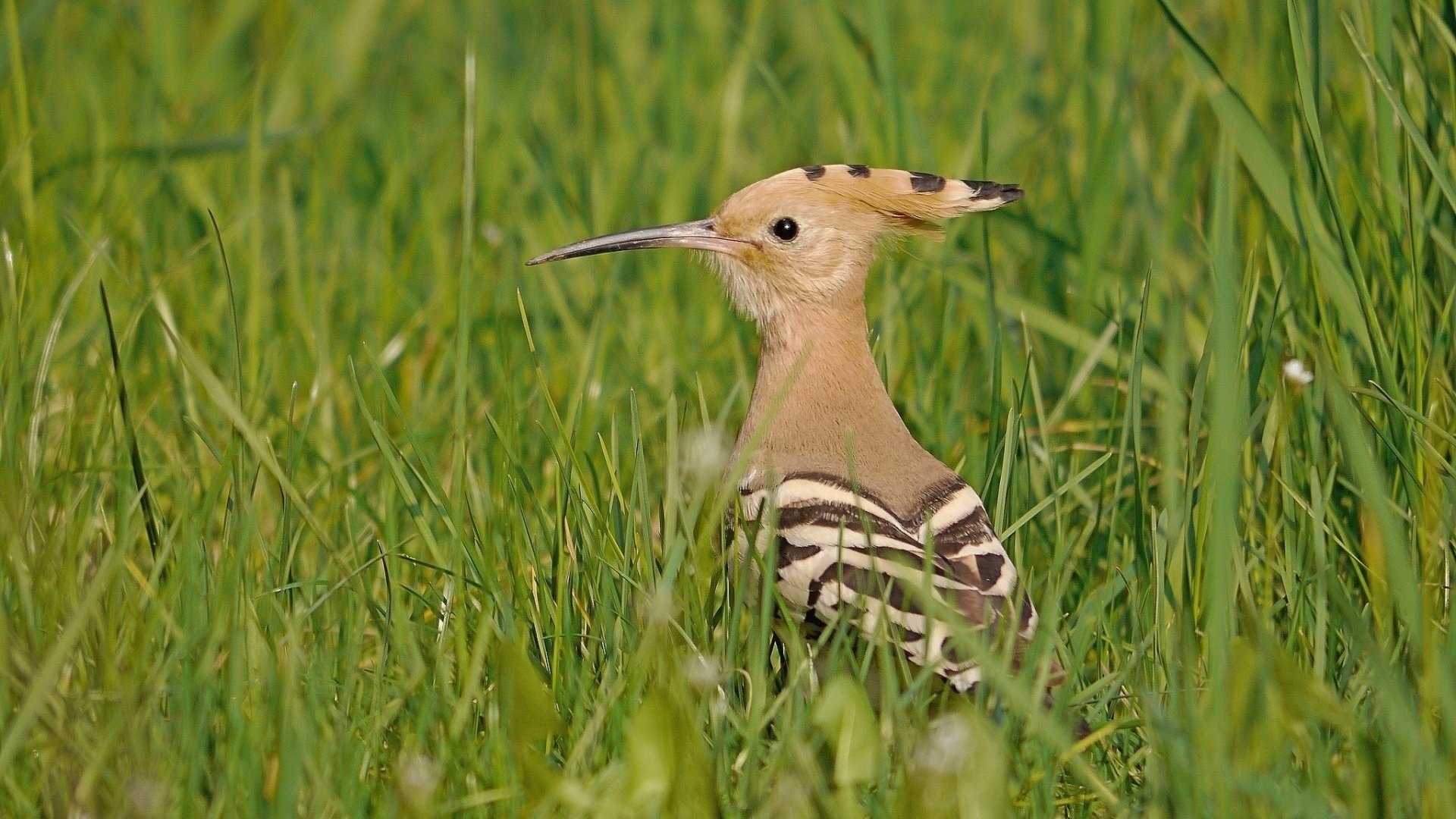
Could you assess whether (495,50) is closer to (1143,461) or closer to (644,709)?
(1143,461)

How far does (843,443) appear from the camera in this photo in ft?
8.34

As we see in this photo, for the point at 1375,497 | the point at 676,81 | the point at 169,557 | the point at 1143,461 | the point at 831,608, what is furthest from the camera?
the point at 676,81

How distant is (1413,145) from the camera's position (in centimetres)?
269

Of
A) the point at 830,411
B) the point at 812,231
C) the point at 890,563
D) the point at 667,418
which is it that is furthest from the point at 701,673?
the point at 812,231

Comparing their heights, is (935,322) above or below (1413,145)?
below

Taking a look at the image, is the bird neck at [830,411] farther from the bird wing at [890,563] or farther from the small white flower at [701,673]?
the small white flower at [701,673]

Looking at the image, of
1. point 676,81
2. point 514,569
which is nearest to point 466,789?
point 514,569

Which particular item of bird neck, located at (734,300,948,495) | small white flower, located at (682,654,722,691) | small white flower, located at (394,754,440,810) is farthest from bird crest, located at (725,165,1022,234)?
small white flower, located at (394,754,440,810)

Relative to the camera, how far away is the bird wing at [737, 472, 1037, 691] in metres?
2.10

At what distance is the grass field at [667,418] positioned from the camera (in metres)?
1.82

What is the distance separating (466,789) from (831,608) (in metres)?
0.56

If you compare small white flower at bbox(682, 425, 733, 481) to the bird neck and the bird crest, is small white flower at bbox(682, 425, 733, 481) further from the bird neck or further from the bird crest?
the bird crest

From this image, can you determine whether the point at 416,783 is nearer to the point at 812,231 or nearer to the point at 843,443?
the point at 843,443

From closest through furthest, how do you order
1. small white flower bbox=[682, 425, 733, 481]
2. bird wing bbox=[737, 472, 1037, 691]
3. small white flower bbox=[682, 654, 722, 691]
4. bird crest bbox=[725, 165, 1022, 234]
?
small white flower bbox=[682, 654, 722, 691] < bird wing bbox=[737, 472, 1037, 691] < small white flower bbox=[682, 425, 733, 481] < bird crest bbox=[725, 165, 1022, 234]
